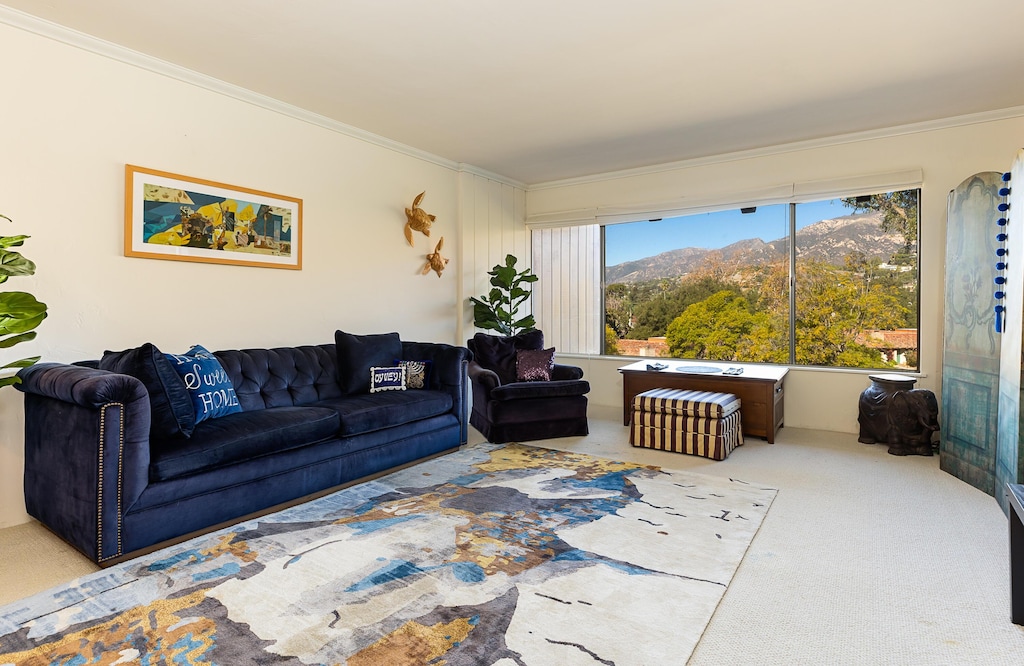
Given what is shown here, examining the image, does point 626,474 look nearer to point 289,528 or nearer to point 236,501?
point 289,528

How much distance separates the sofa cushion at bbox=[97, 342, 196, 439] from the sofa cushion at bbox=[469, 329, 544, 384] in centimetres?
283

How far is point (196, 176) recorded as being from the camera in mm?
3783

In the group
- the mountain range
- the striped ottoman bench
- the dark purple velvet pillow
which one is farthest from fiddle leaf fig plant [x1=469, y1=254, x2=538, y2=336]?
the striped ottoman bench

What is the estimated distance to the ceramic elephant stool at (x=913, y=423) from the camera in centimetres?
432

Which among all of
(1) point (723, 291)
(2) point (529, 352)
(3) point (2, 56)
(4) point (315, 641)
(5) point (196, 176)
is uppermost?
(3) point (2, 56)

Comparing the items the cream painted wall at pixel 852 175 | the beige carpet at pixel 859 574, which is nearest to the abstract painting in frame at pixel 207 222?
the beige carpet at pixel 859 574

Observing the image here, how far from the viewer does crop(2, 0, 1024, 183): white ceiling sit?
2986mm

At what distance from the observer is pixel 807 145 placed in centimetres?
526

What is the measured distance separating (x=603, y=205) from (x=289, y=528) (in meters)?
4.91

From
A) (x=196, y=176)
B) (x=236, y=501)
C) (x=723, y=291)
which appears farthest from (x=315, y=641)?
(x=723, y=291)

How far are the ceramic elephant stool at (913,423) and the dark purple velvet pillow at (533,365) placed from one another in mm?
2813

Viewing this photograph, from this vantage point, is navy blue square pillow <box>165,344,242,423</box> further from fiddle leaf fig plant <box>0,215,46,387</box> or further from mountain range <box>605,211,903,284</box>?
mountain range <box>605,211,903,284</box>

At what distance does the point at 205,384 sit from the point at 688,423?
3383 millimetres

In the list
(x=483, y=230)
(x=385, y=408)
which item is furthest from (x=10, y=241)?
(x=483, y=230)
